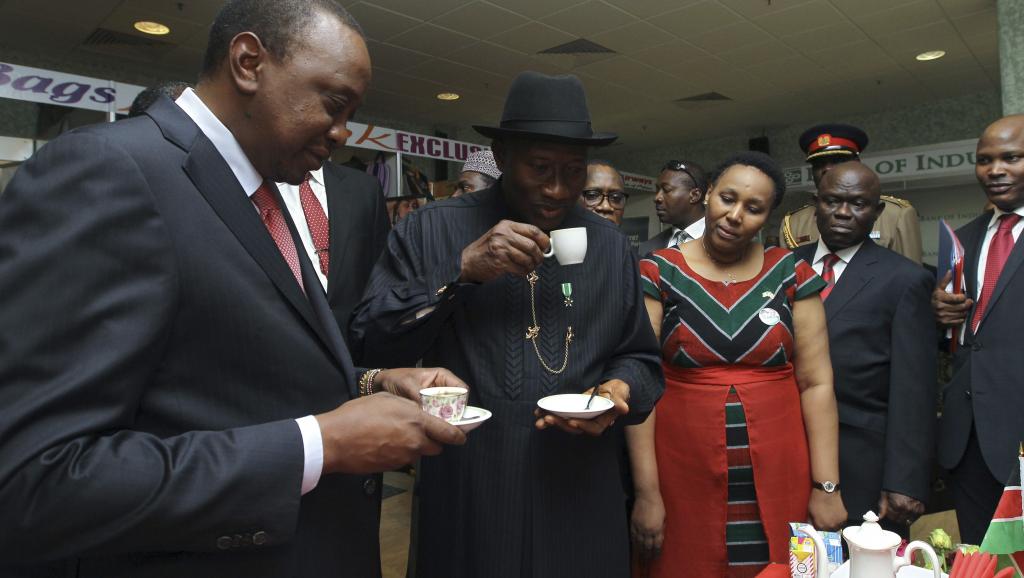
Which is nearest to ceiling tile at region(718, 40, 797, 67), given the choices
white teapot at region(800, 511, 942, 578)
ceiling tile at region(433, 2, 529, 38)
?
ceiling tile at region(433, 2, 529, 38)

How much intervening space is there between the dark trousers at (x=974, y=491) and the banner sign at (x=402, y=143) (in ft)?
10.4

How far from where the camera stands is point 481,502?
142 centimetres

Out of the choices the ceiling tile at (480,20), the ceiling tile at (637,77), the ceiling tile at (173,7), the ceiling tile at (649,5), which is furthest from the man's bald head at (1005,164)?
the ceiling tile at (173,7)

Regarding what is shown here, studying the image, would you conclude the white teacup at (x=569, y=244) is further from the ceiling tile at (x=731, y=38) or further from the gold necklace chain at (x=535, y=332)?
the ceiling tile at (x=731, y=38)

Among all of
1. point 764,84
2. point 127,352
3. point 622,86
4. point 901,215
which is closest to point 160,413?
point 127,352

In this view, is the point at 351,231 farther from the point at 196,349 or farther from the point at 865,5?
the point at 865,5

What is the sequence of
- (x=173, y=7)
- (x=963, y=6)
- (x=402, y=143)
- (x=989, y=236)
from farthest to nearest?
(x=963, y=6), (x=173, y=7), (x=402, y=143), (x=989, y=236)

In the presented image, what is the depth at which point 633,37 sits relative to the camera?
671cm

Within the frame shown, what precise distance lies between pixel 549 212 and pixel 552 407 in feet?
1.61

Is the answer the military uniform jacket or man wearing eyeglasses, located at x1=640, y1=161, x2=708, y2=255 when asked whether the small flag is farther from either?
the military uniform jacket

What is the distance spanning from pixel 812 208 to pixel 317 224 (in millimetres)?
3530

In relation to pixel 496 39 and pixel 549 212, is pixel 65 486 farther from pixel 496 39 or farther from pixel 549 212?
pixel 496 39

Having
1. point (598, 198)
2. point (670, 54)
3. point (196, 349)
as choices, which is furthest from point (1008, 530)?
point (670, 54)

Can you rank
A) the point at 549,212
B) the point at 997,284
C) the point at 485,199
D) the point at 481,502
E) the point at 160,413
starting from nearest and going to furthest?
1. the point at 160,413
2. the point at 481,502
3. the point at 549,212
4. the point at 485,199
5. the point at 997,284
